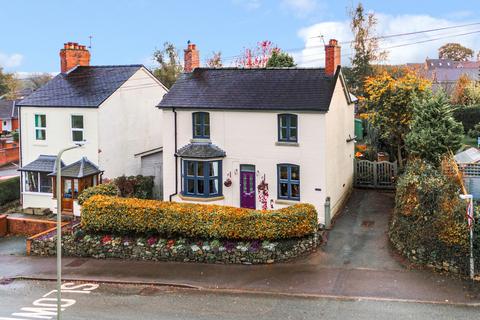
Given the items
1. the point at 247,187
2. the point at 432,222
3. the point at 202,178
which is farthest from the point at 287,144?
the point at 432,222

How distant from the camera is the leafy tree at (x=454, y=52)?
12912 centimetres

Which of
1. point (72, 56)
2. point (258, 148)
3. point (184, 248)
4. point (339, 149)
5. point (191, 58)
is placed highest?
point (72, 56)

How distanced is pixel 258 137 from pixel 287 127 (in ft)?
5.23

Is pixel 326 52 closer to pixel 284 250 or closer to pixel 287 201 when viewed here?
pixel 287 201

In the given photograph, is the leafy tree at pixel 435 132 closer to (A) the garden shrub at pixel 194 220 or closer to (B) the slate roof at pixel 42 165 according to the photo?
(A) the garden shrub at pixel 194 220

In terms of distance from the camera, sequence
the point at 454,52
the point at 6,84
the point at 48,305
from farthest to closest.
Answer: the point at 454,52 → the point at 6,84 → the point at 48,305

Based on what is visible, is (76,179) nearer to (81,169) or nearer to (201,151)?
(81,169)

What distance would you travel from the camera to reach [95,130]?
3173 centimetres

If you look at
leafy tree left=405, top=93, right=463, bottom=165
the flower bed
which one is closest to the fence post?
the flower bed

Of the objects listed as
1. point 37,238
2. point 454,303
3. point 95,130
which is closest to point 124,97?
point 95,130

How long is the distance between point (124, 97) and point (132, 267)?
13.0m

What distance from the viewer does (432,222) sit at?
68.6 ft

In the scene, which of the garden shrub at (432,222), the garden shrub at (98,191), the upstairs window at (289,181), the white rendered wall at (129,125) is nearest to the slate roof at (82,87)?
the white rendered wall at (129,125)

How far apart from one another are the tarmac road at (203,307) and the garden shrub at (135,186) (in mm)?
9290
